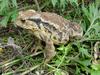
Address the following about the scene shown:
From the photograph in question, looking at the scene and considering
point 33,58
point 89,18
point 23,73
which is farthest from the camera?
point 89,18

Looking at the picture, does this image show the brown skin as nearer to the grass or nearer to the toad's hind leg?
the toad's hind leg

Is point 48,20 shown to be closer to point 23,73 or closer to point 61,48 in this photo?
point 61,48

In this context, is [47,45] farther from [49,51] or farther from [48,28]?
[48,28]

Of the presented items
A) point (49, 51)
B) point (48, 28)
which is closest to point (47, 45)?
point (49, 51)

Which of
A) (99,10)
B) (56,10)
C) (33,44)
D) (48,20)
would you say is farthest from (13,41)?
(99,10)

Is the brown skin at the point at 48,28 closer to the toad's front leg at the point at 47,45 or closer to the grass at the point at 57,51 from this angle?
the toad's front leg at the point at 47,45

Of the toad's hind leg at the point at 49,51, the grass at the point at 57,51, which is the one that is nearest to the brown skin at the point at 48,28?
the toad's hind leg at the point at 49,51

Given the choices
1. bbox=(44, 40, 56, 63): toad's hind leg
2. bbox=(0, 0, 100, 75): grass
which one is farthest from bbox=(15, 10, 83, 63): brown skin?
bbox=(0, 0, 100, 75): grass

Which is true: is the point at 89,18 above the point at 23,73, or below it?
above
